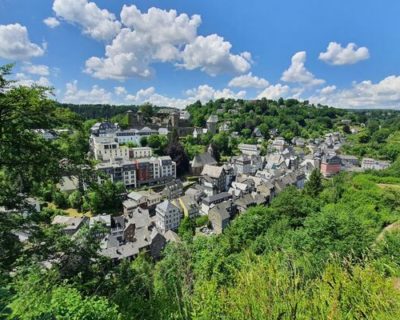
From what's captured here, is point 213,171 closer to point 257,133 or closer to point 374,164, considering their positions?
point 374,164

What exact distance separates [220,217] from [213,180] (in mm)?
9768

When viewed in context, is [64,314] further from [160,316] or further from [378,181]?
[378,181]

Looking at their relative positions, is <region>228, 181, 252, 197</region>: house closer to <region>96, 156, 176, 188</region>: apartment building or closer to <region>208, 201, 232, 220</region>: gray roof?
<region>208, 201, 232, 220</region>: gray roof

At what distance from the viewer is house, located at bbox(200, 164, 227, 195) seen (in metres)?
33.6

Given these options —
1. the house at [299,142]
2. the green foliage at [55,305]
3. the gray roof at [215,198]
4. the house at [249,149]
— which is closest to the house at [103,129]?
the house at [249,149]

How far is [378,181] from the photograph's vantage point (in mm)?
32062

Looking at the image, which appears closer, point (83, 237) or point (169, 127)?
point (83, 237)

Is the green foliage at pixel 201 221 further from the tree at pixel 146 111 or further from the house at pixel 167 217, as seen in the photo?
the tree at pixel 146 111

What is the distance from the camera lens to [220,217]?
25156 millimetres

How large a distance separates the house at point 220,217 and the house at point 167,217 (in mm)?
3735

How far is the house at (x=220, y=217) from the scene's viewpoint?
25062 mm

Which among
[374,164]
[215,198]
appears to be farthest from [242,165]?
[374,164]

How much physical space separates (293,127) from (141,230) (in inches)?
2711

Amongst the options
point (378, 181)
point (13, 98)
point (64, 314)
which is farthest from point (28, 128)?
point (378, 181)
